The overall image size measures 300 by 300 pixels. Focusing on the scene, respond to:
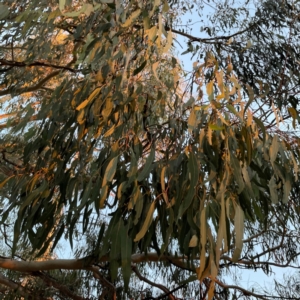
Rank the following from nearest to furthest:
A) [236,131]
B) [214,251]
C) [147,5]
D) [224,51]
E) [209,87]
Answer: [214,251]
[209,87]
[236,131]
[147,5]
[224,51]

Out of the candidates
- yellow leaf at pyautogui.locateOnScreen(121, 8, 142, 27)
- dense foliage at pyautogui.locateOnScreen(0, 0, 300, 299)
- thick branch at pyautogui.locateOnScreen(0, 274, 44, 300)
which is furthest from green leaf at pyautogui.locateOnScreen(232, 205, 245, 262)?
thick branch at pyautogui.locateOnScreen(0, 274, 44, 300)

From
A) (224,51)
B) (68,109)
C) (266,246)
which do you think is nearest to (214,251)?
(68,109)

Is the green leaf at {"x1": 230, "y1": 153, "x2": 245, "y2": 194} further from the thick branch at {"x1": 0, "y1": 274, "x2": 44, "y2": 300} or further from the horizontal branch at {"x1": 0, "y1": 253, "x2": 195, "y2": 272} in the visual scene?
the thick branch at {"x1": 0, "y1": 274, "x2": 44, "y2": 300}

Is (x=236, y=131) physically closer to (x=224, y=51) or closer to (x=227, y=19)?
(x=224, y=51)

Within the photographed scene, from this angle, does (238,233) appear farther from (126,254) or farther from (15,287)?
(15,287)

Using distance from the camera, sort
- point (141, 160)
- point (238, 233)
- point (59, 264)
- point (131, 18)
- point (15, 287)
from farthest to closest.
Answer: point (15, 287), point (59, 264), point (141, 160), point (131, 18), point (238, 233)

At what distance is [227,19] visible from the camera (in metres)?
3.43

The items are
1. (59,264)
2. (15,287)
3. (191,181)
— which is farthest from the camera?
(15,287)

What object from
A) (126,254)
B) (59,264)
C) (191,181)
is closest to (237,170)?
(191,181)

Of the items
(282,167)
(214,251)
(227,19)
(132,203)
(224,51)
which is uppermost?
(227,19)

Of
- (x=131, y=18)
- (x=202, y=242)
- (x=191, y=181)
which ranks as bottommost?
(x=202, y=242)

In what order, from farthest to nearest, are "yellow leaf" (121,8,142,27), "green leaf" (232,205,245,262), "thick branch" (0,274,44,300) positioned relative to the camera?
"thick branch" (0,274,44,300) < "yellow leaf" (121,8,142,27) < "green leaf" (232,205,245,262)

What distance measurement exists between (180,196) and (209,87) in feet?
1.10

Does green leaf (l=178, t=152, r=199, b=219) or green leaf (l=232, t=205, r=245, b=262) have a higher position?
green leaf (l=178, t=152, r=199, b=219)
